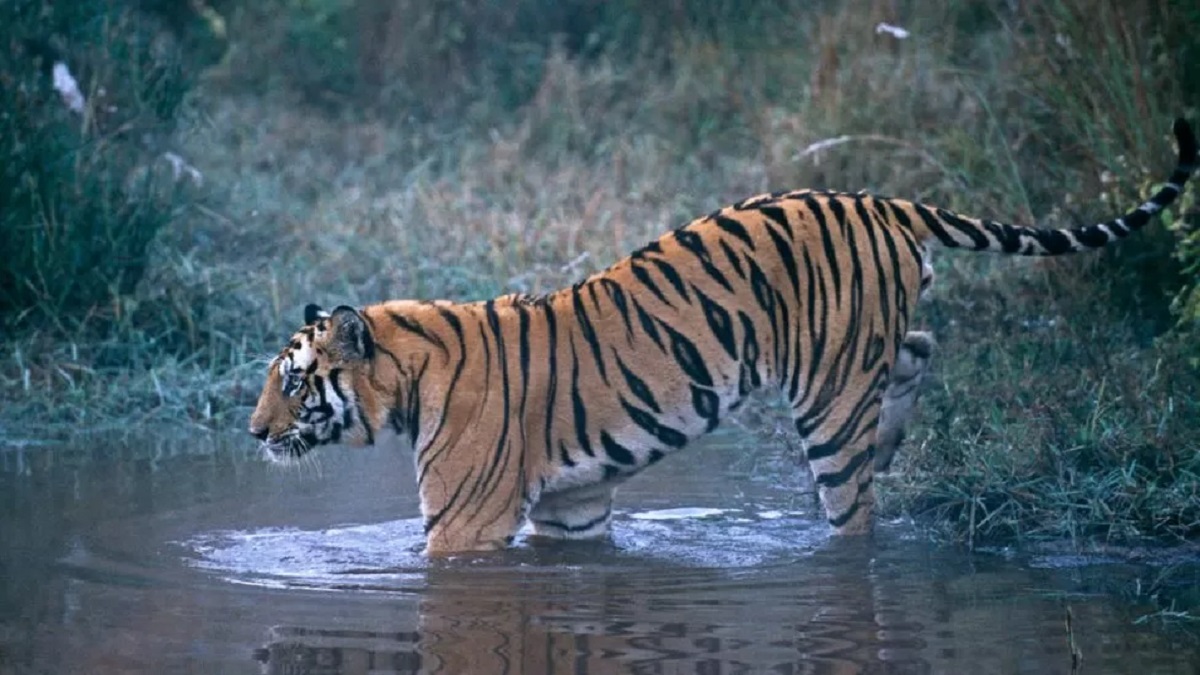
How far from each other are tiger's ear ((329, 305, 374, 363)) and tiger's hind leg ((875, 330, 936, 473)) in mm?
1791

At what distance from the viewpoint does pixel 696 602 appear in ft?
18.5

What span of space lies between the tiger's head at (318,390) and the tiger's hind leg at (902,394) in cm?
180

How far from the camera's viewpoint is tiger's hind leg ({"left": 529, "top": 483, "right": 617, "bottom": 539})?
21.8ft

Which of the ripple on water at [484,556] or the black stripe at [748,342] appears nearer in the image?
the ripple on water at [484,556]

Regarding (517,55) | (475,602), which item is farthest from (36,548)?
(517,55)

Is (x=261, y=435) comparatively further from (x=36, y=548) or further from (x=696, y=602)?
(x=696, y=602)

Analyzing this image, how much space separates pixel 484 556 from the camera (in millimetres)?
6266

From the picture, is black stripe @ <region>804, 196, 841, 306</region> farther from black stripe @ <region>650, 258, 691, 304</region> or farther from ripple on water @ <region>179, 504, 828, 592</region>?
ripple on water @ <region>179, 504, 828, 592</region>

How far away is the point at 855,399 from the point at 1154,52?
3.49 meters

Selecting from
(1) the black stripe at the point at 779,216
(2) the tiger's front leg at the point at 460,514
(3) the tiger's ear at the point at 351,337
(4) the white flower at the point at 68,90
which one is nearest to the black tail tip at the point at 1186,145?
(1) the black stripe at the point at 779,216

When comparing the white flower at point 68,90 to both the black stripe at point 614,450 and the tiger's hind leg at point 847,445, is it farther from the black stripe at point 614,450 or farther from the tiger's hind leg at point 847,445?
the tiger's hind leg at point 847,445

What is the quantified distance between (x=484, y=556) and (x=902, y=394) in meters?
1.71

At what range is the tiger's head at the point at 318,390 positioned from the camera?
644 cm

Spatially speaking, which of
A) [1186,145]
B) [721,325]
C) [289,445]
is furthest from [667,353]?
[1186,145]
